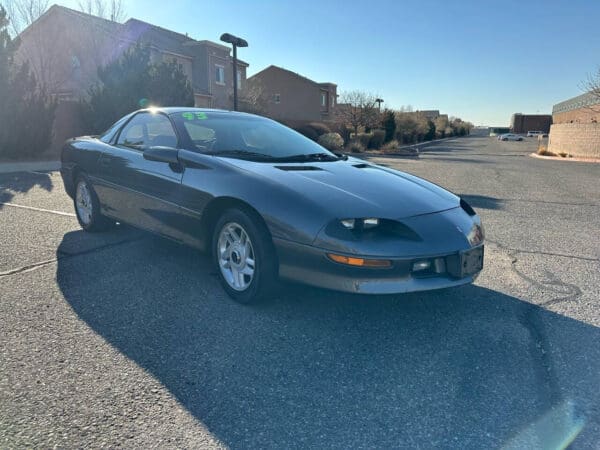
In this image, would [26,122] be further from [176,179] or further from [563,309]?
[563,309]

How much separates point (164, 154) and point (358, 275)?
2007mm

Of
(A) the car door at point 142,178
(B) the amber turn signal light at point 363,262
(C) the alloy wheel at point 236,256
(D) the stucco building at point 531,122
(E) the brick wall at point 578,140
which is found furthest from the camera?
(D) the stucco building at point 531,122

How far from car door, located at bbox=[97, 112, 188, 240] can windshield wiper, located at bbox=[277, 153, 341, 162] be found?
92 cm

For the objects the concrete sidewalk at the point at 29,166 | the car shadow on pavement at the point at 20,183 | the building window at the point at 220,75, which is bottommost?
the car shadow on pavement at the point at 20,183

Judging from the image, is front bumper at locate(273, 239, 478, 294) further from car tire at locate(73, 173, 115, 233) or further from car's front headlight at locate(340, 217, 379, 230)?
car tire at locate(73, 173, 115, 233)

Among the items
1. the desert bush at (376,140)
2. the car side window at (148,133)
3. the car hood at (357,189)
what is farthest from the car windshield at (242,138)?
the desert bush at (376,140)

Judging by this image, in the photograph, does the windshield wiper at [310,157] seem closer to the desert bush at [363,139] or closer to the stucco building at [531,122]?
the desert bush at [363,139]

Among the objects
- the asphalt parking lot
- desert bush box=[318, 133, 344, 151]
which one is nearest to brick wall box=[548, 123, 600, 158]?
desert bush box=[318, 133, 344, 151]

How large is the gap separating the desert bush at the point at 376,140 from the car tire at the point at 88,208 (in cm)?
2481

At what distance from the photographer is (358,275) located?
105 inches

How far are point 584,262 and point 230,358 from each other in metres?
3.89

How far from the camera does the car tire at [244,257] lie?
3.00 m

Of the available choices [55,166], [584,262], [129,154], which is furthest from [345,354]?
[55,166]

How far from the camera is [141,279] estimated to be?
3771 millimetres
